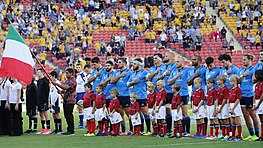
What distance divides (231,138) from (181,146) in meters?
1.43

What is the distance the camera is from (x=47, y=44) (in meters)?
→ 43.0

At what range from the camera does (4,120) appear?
19922mm

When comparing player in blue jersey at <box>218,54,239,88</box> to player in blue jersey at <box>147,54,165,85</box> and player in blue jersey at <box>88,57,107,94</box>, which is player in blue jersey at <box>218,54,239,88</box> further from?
player in blue jersey at <box>88,57,107,94</box>

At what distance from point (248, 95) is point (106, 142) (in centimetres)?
332

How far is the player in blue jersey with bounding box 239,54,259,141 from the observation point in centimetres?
1677

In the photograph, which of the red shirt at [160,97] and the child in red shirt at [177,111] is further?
the red shirt at [160,97]

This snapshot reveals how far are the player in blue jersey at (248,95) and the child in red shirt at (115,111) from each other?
11.4 ft

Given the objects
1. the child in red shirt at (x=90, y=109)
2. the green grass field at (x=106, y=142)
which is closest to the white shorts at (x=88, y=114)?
the child in red shirt at (x=90, y=109)

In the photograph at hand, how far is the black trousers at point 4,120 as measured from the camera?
65.3ft

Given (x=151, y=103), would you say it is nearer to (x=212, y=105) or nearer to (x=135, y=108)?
(x=135, y=108)

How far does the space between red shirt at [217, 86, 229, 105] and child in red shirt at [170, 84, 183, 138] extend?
1159 mm

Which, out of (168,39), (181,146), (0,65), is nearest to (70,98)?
(0,65)

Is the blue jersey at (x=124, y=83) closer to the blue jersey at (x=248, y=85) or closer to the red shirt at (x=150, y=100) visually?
the red shirt at (x=150, y=100)

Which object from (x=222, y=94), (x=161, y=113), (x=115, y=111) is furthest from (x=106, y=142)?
(x=222, y=94)
